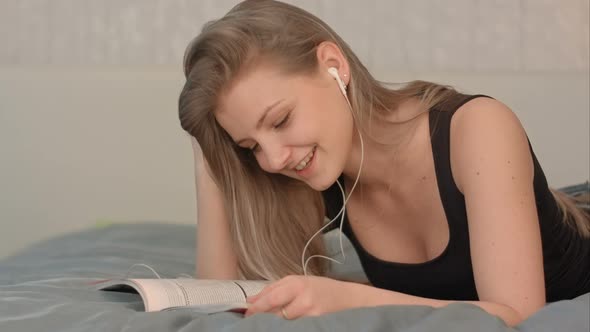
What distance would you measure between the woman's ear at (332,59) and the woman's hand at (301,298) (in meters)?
0.37

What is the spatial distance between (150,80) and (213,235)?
89cm

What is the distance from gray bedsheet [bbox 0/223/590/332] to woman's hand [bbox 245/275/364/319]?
0.13 feet

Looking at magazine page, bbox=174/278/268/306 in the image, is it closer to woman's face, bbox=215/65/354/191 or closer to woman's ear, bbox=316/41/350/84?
woman's face, bbox=215/65/354/191

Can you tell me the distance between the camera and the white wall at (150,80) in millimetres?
2326

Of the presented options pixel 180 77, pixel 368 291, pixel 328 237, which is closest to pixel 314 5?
pixel 180 77

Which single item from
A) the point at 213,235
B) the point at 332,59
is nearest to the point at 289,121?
the point at 332,59

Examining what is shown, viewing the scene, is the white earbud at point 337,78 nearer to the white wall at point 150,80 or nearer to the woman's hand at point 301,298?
the woman's hand at point 301,298

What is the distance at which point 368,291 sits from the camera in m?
1.16

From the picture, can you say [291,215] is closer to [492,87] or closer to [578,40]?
[492,87]

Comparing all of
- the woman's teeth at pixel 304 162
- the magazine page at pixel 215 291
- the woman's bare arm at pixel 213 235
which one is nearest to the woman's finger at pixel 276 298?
the magazine page at pixel 215 291

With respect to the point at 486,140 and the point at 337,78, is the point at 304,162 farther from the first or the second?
the point at 486,140

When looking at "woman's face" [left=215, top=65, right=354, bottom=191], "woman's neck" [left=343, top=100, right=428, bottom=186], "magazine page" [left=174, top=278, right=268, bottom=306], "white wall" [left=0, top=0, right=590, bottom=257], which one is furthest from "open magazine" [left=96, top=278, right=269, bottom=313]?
"white wall" [left=0, top=0, right=590, bottom=257]

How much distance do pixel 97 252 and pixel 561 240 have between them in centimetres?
93

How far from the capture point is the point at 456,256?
53.7 inches
